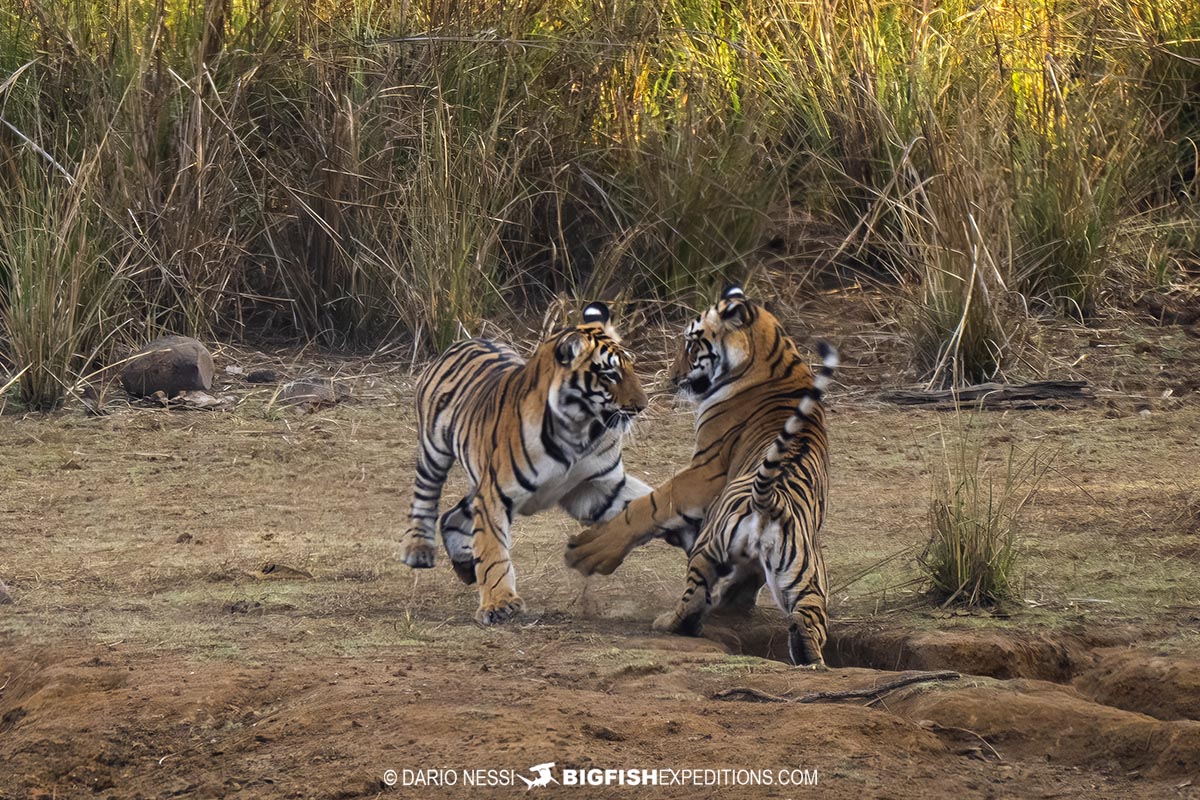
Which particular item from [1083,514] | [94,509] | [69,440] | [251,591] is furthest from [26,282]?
[1083,514]

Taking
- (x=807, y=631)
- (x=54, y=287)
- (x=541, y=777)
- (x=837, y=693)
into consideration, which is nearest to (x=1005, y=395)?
(x=807, y=631)

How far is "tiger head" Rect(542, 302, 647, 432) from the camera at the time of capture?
4637 millimetres

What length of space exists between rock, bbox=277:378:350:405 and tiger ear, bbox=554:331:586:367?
285 cm

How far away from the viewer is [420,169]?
24.9 feet

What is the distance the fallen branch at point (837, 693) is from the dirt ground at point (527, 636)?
22mm

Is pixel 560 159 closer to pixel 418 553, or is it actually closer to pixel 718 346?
pixel 718 346

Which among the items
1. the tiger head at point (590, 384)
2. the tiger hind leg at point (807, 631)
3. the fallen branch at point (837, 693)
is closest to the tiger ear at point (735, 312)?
the tiger head at point (590, 384)

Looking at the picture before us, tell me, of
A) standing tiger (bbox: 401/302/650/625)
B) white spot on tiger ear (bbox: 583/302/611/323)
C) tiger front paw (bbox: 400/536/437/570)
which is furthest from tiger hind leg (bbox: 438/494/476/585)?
white spot on tiger ear (bbox: 583/302/611/323)

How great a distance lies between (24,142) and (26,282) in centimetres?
83

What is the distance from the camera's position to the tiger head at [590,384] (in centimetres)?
464

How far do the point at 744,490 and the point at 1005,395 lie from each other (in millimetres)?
3224

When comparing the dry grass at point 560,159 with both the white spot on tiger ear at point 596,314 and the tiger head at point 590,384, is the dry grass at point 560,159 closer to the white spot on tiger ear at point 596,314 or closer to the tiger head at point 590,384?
the white spot on tiger ear at point 596,314

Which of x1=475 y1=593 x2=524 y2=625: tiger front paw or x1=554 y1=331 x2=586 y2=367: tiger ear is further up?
x1=554 y1=331 x2=586 y2=367: tiger ear

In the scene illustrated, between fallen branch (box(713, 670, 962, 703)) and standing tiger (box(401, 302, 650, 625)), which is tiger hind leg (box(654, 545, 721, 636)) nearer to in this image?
standing tiger (box(401, 302, 650, 625))
